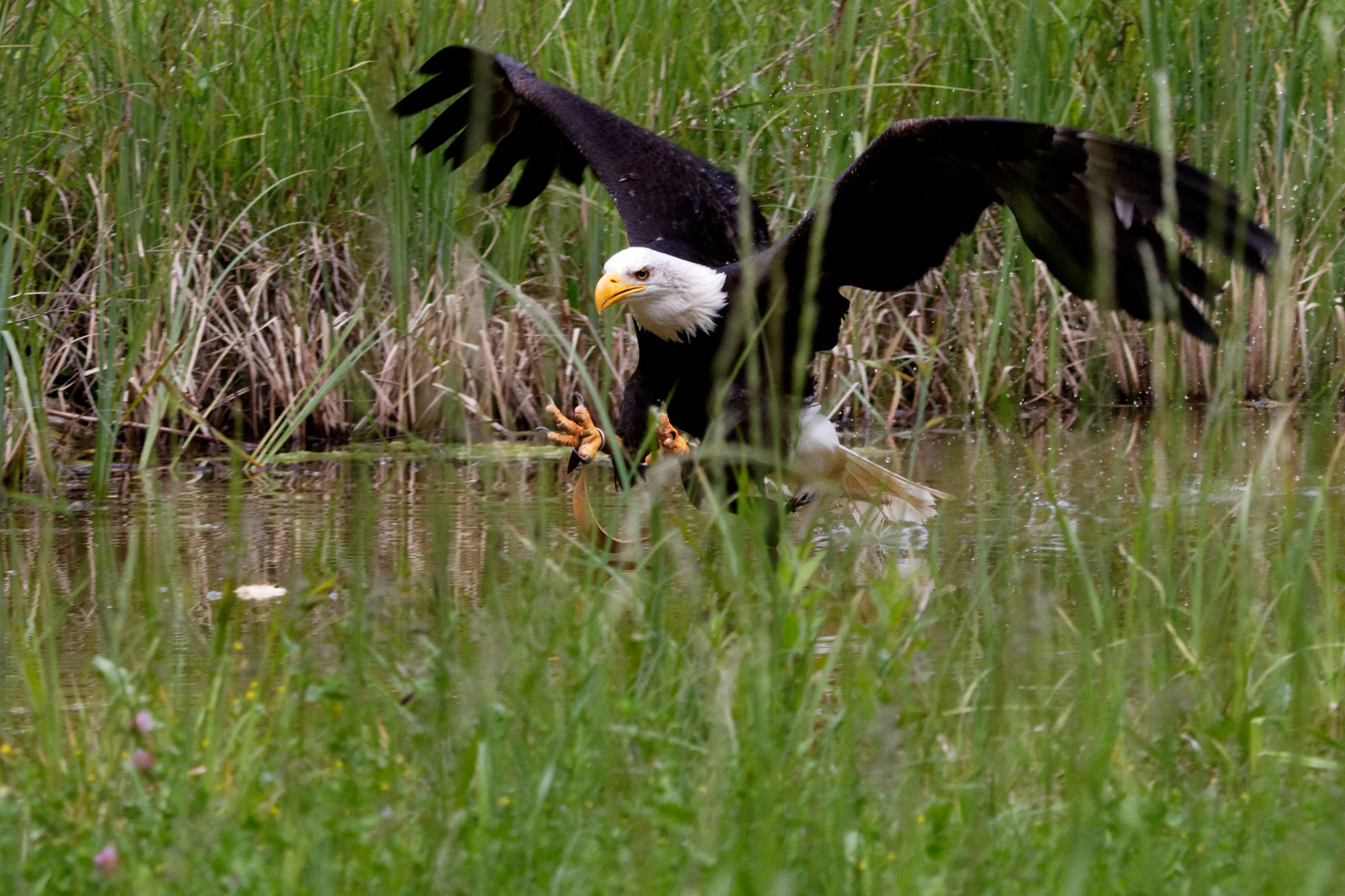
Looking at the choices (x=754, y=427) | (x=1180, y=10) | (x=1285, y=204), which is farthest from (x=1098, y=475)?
(x=754, y=427)

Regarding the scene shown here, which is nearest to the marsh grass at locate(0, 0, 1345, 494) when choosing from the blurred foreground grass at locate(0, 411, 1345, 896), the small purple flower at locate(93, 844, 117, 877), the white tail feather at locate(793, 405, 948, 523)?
the white tail feather at locate(793, 405, 948, 523)

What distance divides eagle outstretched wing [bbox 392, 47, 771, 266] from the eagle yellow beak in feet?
1.00

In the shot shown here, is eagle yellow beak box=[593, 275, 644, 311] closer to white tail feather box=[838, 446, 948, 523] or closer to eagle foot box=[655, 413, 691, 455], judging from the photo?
eagle foot box=[655, 413, 691, 455]

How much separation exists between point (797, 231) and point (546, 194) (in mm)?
1421

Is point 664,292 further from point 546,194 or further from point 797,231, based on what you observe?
point 546,194

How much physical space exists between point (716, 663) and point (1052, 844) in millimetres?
513

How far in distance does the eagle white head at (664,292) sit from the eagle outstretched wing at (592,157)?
17 centimetres

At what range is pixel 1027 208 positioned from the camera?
3475 millimetres

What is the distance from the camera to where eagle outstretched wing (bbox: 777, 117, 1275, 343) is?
9.50 feet

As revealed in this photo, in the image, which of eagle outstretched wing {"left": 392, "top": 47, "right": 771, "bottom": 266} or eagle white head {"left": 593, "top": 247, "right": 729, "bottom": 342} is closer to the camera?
eagle white head {"left": 593, "top": 247, "right": 729, "bottom": 342}

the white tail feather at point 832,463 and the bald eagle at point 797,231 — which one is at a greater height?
the bald eagle at point 797,231

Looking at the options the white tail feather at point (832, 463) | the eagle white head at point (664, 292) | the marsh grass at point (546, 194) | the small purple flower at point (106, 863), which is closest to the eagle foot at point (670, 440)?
the eagle white head at point (664, 292)

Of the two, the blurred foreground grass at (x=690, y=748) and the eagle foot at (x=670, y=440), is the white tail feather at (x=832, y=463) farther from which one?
the blurred foreground grass at (x=690, y=748)

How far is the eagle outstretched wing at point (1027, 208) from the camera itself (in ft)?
9.50
